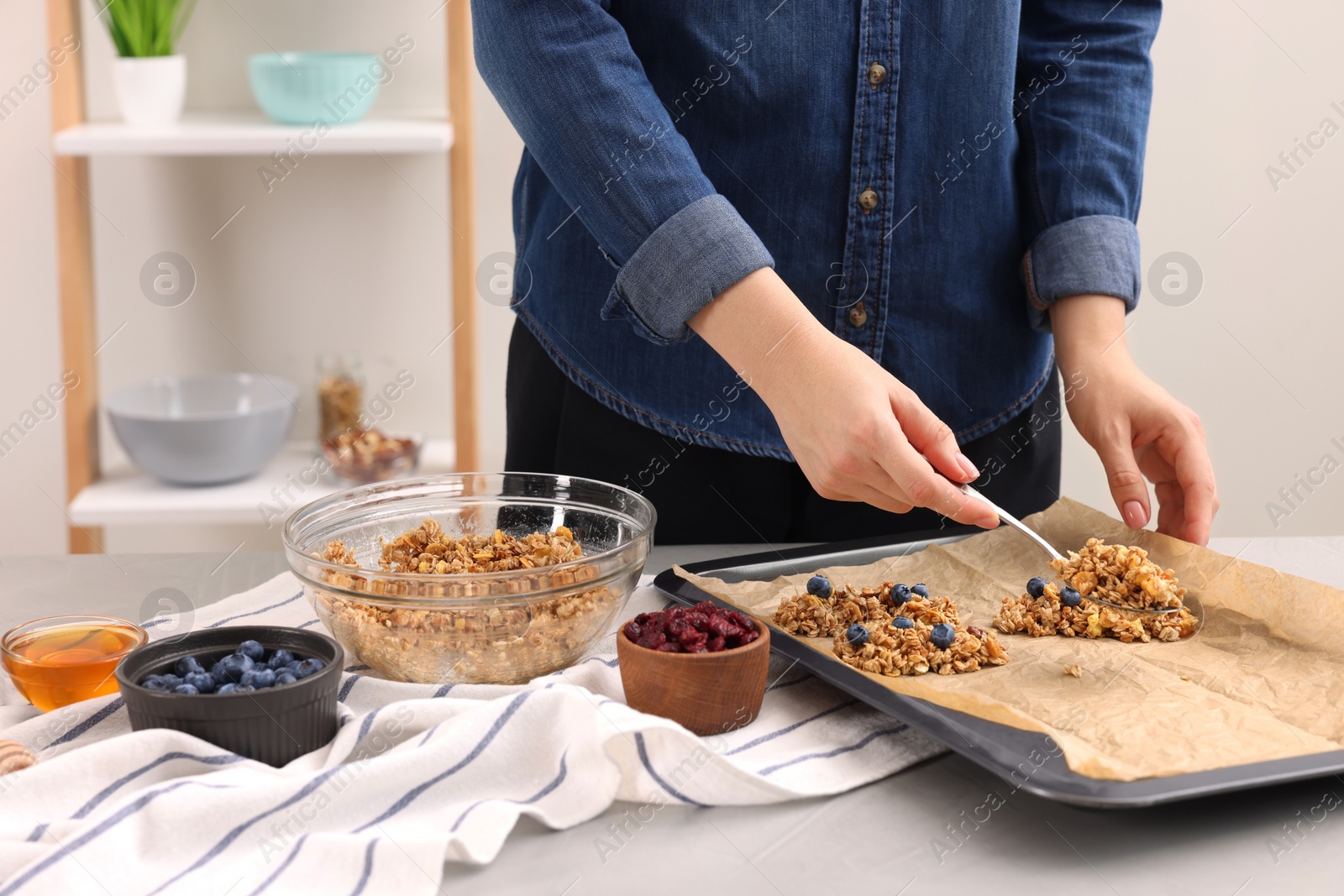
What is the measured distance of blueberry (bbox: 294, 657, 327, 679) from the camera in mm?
770

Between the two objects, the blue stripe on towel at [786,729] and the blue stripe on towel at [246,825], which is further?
the blue stripe on towel at [786,729]

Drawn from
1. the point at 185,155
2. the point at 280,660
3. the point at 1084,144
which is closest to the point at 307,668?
the point at 280,660

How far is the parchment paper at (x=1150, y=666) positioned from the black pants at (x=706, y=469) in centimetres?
18

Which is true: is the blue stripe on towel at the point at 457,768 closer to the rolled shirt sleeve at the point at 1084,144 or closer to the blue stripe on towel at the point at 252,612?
the blue stripe on towel at the point at 252,612

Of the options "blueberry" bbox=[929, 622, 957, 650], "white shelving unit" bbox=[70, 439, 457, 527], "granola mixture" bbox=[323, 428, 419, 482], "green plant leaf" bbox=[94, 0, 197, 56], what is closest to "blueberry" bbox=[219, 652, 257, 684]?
"blueberry" bbox=[929, 622, 957, 650]

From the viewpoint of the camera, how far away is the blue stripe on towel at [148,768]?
71cm

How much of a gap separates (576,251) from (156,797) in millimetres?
740

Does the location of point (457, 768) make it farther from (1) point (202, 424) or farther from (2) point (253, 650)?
(1) point (202, 424)

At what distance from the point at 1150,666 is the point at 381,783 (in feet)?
1.83

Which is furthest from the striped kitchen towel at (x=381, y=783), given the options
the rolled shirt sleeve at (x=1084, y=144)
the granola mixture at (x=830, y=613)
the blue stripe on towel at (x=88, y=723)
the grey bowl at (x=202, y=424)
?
the grey bowl at (x=202, y=424)

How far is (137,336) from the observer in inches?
93.6

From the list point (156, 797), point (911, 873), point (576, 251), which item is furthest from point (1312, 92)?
point (156, 797)

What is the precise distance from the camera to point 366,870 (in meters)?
0.63

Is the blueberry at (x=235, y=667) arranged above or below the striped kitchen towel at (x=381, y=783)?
above
